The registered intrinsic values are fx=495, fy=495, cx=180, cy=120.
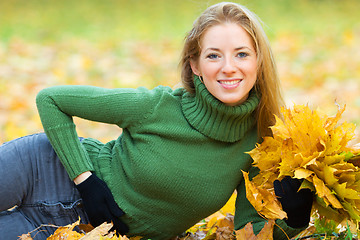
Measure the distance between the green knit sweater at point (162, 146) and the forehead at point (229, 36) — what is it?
8.8 inches

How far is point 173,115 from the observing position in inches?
94.0

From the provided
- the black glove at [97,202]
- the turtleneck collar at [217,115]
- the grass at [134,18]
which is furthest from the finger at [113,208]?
the grass at [134,18]

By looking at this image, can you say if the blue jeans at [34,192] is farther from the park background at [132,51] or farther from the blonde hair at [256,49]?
the park background at [132,51]

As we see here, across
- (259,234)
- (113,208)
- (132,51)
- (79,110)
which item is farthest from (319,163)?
(132,51)

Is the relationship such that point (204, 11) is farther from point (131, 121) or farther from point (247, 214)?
point (247, 214)

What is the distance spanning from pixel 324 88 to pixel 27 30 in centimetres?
667

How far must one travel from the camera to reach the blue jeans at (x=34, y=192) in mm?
2320

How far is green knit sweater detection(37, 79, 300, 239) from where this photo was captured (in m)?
2.31

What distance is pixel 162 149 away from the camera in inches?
92.2

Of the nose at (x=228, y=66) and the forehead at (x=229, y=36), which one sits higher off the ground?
the forehead at (x=229, y=36)

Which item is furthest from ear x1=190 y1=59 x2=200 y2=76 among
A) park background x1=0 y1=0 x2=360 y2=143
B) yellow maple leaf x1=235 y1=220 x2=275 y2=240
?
yellow maple leaf x1=235 y1=220 x2=275 y2=240

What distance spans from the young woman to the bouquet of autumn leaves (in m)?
0.23

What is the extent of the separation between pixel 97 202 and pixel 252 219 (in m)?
0.74

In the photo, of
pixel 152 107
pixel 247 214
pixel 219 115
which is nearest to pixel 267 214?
pixel 247 214
